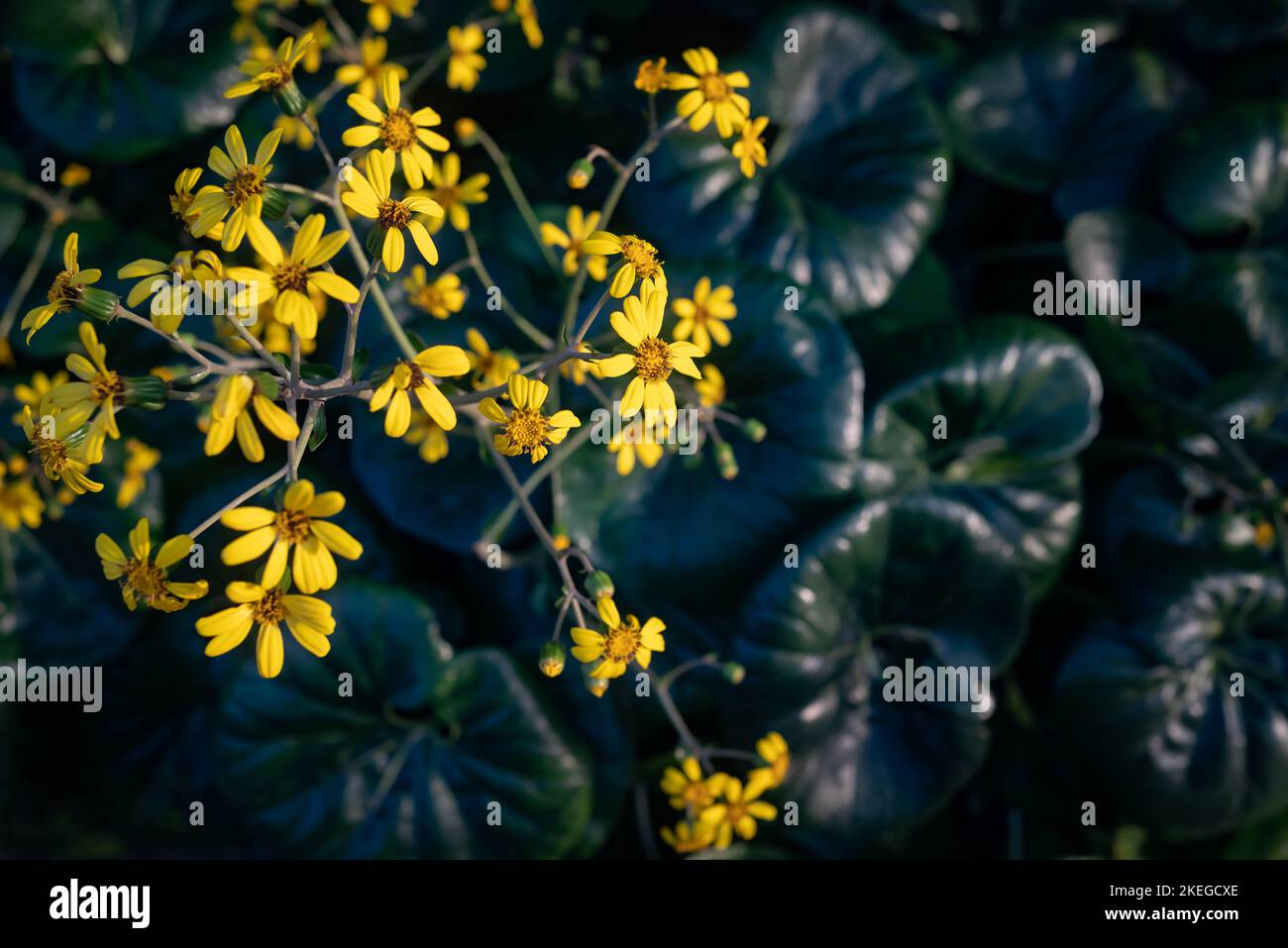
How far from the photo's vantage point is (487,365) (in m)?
1.06

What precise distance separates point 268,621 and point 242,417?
0.18 metres

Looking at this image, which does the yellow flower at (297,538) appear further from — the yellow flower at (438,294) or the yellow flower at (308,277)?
the yellow flower at (438,294)

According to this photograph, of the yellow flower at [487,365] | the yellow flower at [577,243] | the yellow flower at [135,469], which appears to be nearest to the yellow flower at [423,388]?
the yellow flower at [487,365]

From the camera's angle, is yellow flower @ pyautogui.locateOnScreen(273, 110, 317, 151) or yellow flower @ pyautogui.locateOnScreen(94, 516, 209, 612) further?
yellow flower @ pyautogui.locateOnScreen(273, 110, 317, 151)

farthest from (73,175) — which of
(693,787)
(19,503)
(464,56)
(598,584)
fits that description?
(693,787)

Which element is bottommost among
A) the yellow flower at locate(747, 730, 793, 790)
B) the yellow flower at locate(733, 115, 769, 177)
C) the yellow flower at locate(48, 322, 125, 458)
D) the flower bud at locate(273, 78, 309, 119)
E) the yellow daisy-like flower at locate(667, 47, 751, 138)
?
the yellow flower at locate(747, 730, 793, 790)

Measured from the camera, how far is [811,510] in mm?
1234

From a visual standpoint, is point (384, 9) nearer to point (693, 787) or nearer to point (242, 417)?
point (242, 417)

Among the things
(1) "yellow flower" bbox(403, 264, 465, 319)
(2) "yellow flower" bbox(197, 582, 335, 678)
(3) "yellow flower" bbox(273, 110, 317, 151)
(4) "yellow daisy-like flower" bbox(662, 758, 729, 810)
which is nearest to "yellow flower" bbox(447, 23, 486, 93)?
(3) "yellow flower" bbox(273, 110, 317, 151)

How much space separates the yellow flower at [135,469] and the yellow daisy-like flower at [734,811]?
0.88 m

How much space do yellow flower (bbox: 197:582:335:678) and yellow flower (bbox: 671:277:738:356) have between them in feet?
1.77

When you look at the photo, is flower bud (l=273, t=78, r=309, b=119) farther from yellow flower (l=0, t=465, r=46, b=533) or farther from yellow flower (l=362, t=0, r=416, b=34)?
yellow flower (l=0, t=465, r=46, b=533)

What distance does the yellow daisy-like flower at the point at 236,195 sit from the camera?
68cm

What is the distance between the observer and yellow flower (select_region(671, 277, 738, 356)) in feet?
3.59
